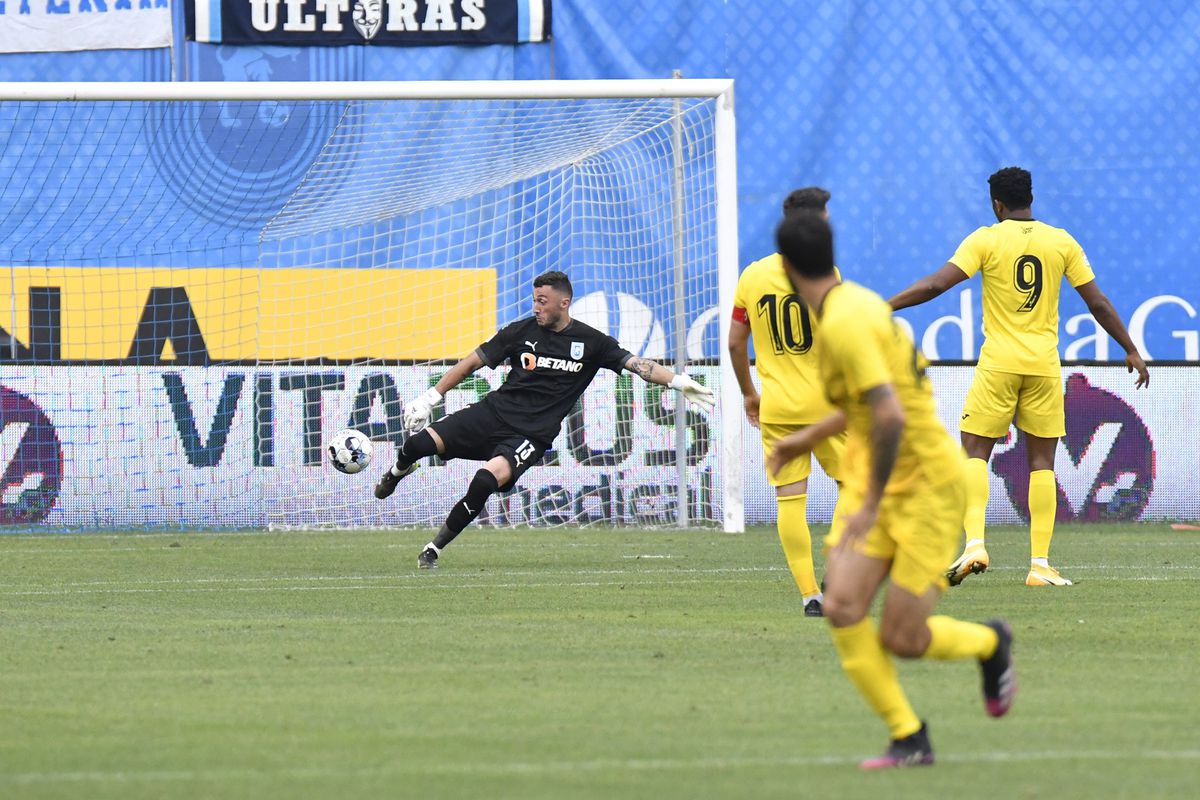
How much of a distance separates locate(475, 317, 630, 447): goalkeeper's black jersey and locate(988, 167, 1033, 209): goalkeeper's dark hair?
127 inches

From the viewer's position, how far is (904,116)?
19.2 m

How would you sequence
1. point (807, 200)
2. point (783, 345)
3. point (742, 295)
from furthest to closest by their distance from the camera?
point (742, 295) → point (783, 345) → point (807, 200)

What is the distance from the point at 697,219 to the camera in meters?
17.3

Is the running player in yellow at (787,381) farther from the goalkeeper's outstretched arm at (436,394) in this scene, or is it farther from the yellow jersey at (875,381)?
the goalkeeper's outstretched arm at (436,394)

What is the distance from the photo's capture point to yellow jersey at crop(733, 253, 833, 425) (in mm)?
8742

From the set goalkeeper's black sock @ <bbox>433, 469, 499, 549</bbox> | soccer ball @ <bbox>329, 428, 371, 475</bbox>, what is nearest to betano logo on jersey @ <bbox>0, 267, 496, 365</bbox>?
soccer ball @ <bbox>329, 428, 371, 475</bbox>

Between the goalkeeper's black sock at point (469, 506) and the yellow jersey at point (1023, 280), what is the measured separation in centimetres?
352

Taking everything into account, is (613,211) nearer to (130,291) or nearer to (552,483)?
(552,483)

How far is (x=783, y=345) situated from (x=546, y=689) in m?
2.86

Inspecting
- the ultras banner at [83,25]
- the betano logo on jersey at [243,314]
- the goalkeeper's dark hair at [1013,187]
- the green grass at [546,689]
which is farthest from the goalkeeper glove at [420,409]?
the ultras banner at [83,25]

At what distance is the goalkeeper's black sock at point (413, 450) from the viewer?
12.3m

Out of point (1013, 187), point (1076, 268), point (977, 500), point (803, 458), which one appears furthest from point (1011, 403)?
point (803, 458)

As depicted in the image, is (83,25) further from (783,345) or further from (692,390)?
(783,345)

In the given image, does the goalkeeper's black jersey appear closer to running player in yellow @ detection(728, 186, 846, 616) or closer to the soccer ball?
the soccer ball
